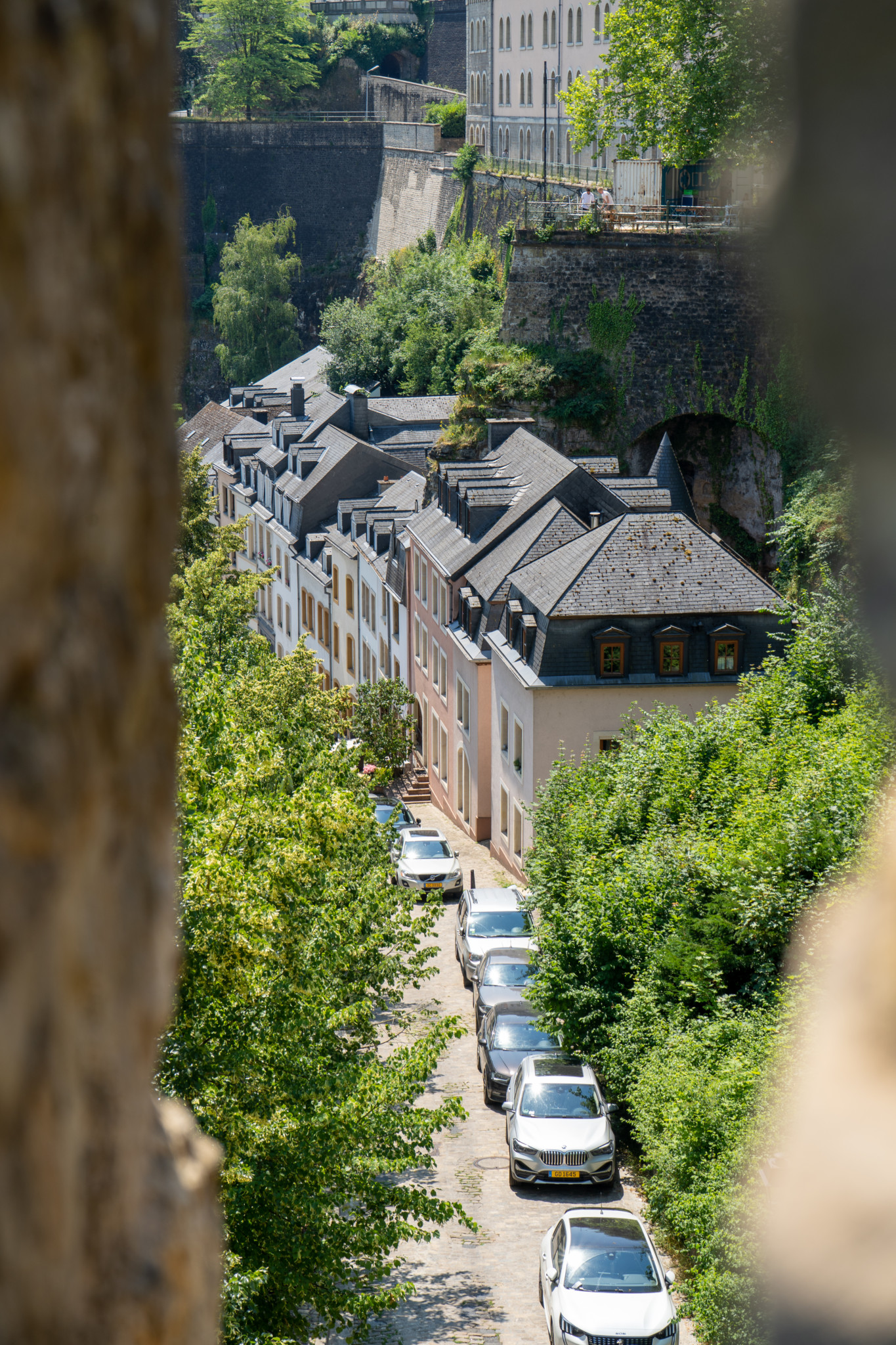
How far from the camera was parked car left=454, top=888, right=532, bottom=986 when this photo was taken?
2897 cm

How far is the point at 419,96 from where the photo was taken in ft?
305

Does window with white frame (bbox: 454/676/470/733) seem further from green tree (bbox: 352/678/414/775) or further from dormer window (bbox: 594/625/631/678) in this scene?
dormer window (bbox: 594/625/631/678)

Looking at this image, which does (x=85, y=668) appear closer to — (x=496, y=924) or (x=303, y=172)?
(x=496, y=924)

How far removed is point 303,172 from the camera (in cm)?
9031

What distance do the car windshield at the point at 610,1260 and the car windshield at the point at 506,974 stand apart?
29.1ft

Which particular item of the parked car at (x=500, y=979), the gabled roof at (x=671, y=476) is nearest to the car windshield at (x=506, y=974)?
the parked car at (x=500, y=979)

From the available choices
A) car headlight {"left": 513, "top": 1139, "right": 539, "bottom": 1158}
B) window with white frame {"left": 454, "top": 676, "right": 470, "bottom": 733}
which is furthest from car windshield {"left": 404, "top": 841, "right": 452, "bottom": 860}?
car headlight {"left": 513, "top": 1139, "right": 539, "bottom": 1158}

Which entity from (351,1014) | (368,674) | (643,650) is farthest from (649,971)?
(368,674)

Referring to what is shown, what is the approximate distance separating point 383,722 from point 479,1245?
24263 millimetres

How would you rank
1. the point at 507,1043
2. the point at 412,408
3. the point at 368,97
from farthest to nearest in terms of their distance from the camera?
the point at 368,97, the point at 412,408, the point at 507,1043

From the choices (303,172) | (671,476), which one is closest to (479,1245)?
(671,476)

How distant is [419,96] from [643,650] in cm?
7053

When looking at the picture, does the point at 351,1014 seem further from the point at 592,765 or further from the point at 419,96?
the point at 419,96

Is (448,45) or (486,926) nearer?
(486,926)
